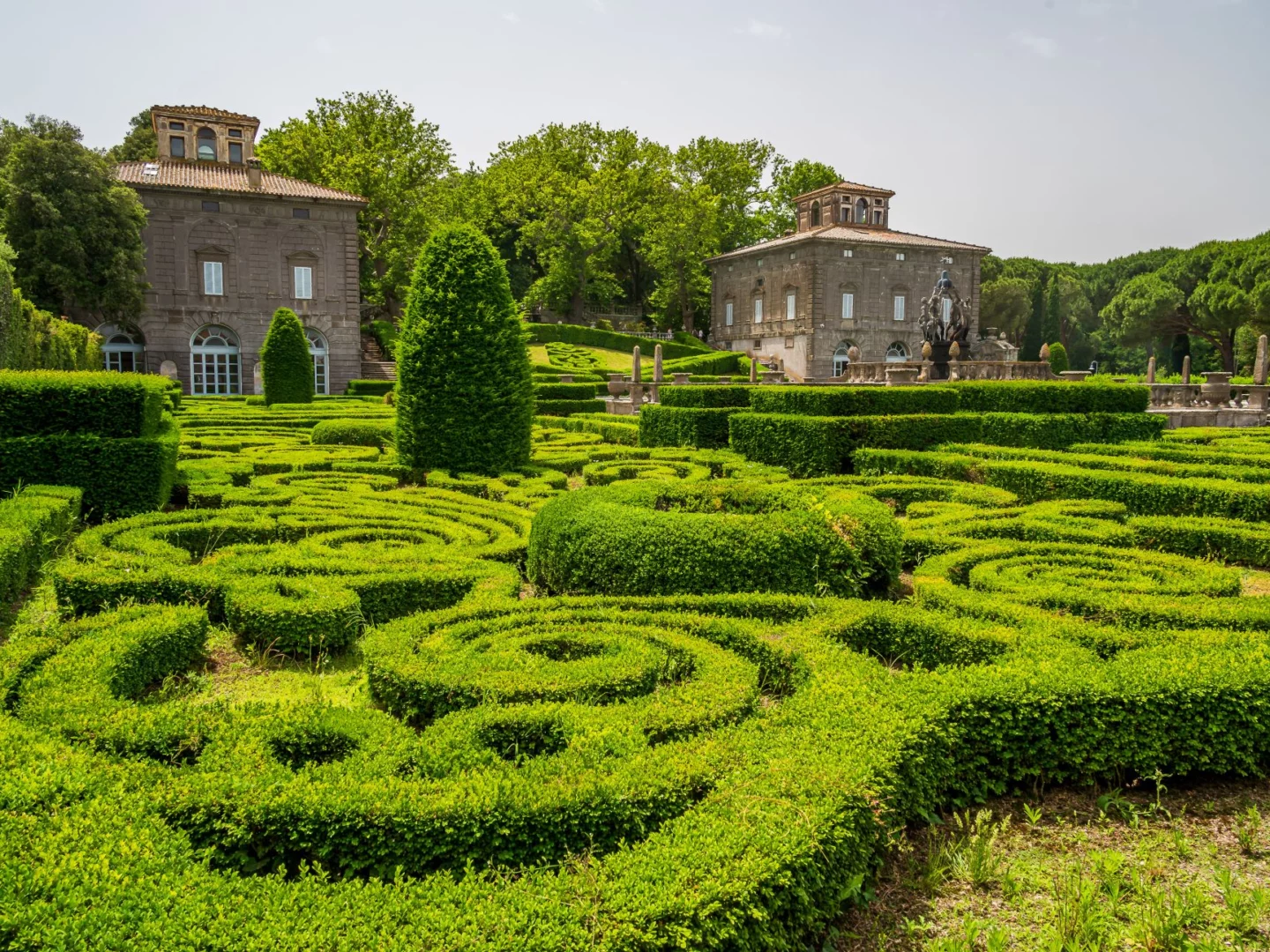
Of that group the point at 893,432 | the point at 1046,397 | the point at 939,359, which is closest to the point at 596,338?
the point at 939,359

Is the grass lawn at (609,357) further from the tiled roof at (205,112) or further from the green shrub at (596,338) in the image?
the tiled roof at (205,112)

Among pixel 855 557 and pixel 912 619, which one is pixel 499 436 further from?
pixel 912 619

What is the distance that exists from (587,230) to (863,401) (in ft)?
115

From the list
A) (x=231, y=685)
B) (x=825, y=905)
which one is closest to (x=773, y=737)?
(x=825, y=905)

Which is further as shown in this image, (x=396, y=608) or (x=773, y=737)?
(x=396, y=608)

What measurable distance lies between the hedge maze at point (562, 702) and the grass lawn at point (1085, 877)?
124mm

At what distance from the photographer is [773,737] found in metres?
3.23

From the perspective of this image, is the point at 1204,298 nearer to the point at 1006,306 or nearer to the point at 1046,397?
the point at 1006,306

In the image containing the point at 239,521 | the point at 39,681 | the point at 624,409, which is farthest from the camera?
the point at 624,409

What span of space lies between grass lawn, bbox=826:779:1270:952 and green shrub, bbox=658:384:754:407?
12.6 metres

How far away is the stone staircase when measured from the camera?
37922mm

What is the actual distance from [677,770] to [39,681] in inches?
97.6

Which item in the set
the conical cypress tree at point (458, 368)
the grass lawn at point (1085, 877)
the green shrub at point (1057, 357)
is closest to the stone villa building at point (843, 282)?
the green shrub at point (1057, 357)

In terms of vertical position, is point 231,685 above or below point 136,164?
below
